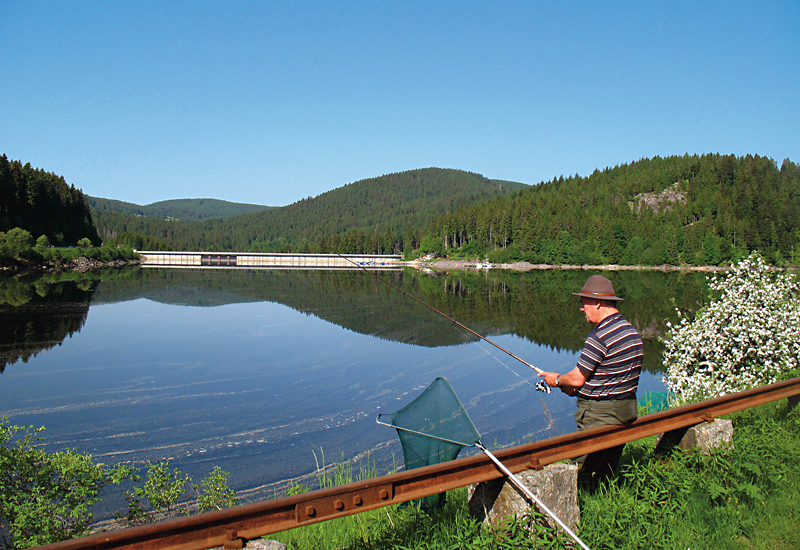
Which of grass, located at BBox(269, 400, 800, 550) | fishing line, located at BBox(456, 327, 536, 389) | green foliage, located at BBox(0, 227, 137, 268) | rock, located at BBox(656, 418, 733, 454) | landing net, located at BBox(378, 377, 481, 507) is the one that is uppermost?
green foliage, located at BBox(0, 227, 137, 268)

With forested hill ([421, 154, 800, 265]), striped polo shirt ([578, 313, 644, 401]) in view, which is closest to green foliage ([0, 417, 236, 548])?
striped polo shirt ([578, 313, 644, 401])

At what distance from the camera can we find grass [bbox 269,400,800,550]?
3.93 m

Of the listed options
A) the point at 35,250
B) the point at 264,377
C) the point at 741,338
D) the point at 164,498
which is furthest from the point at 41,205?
the point at 741,338

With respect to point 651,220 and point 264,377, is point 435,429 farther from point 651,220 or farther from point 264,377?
point 651,220

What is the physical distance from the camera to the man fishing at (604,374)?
4.34m

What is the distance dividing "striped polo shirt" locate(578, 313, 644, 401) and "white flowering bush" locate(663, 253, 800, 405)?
257 inches

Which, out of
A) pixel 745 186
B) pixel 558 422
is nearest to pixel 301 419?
pixel 558 422

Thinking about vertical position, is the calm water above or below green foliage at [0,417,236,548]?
below

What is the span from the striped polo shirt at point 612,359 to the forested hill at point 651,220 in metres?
108

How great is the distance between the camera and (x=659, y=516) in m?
4.38

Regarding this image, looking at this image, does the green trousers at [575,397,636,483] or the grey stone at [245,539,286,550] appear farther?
the green trousers at [575,397,636,483]

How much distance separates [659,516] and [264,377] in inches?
547

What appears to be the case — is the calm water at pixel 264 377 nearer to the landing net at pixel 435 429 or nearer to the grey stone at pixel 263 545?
the landing net at pixel 435 429

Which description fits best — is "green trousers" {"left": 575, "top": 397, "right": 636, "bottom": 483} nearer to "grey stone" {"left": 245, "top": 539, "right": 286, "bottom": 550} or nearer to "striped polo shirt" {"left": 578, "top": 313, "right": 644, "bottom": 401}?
"striped polo shirt" {"left": 578, "top": 313, "right": 644, "bottom": 401}
